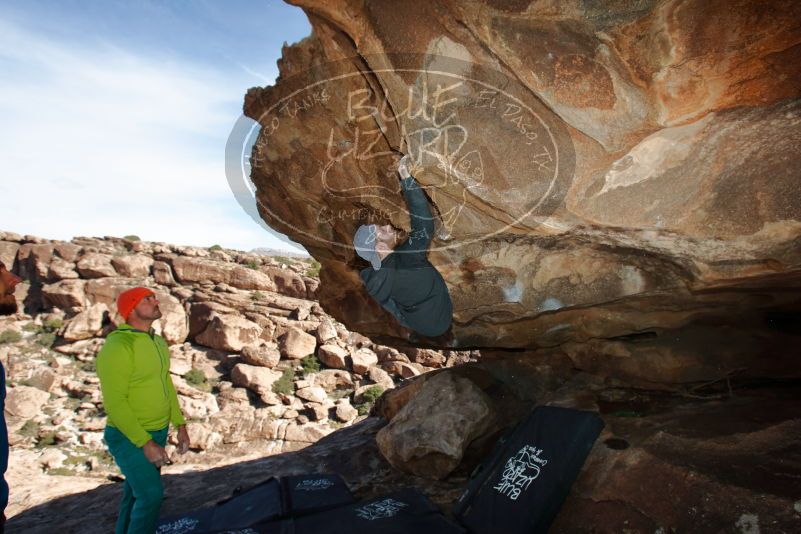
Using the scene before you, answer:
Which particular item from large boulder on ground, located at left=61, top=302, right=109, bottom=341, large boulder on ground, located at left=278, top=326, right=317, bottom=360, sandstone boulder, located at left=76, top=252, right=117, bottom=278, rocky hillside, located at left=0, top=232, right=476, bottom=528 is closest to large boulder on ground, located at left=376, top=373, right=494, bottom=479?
rocky hillside, located at left=0, top=232, right=476, bottom=528

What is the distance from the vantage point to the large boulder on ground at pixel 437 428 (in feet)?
16.2

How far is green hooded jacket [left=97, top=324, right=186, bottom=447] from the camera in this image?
318 centimetres

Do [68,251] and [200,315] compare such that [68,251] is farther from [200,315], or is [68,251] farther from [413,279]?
[413,279]

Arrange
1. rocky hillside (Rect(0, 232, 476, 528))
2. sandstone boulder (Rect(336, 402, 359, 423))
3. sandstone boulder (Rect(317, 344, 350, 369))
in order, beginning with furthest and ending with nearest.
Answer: sandstone boulder (Rect(317, 344, 350, 369))
sandstone boulder (Rect(336, 402, 359, 423))
rocky hillside (Rect(0, 232, 476, 528))

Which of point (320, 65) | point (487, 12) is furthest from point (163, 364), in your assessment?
point (487, 12)

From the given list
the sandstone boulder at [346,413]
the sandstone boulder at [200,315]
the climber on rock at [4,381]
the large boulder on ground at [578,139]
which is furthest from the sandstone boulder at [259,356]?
the climber on rock at [4,381]

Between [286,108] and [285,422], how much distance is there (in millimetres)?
16838

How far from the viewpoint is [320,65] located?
4.31 m

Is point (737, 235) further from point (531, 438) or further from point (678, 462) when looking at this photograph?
point (531, 438)

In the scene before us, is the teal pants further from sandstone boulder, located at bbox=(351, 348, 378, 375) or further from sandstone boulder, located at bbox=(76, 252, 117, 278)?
sandstone boulder, located at bbox=(76, 252, 117, 278)

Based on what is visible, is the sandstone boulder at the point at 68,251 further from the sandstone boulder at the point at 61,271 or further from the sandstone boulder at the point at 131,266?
the sandstone boulder at the point at 131,266

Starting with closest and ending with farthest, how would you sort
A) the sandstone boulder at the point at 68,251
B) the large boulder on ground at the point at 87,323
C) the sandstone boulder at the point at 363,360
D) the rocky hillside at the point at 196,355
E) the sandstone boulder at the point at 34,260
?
1. the rocky hillside at the point at 196,355
2. the large boulder on ground at the point at 87,323
3. the sandstone boulder at the point at 363,360
4. the sandstone boulder at the point at 34,260
5. the sandstone boulder at the point at 68,251

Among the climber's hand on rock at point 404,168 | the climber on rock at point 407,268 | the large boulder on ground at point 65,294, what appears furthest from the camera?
the large boulder on ground at point 65,294

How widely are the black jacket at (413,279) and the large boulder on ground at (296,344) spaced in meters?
21.3
